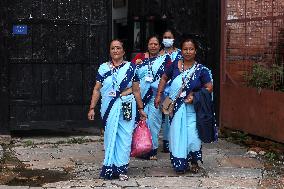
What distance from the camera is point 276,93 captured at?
347 inches

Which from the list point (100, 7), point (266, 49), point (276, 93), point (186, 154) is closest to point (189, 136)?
point (186, 154)

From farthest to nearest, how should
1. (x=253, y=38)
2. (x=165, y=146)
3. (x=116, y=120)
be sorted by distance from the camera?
(x=253, y=38) < (x=165, y=146) < (x=116, y=120)

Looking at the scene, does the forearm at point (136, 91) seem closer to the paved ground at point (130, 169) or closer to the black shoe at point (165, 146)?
the paved ground at point (130, 169)

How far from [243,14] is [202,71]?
3.04 meters

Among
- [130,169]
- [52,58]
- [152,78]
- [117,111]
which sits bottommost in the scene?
[130,169]

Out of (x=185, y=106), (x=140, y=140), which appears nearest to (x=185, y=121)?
(x=185, y=106)

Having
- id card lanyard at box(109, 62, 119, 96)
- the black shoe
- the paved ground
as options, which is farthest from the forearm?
the black shoe

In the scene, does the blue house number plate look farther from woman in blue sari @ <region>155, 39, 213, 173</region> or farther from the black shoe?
woman in blue sari @ <region>155, 39, 213, 173</region>

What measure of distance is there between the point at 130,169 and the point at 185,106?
1160mm

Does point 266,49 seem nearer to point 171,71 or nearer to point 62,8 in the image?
point 171,71

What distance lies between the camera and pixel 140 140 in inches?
288

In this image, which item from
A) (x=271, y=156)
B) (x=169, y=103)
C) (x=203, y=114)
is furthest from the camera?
(x=271, y=156)

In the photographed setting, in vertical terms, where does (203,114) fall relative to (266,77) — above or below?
below

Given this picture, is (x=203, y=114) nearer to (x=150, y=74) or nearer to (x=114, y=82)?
(x=114, y=82)
